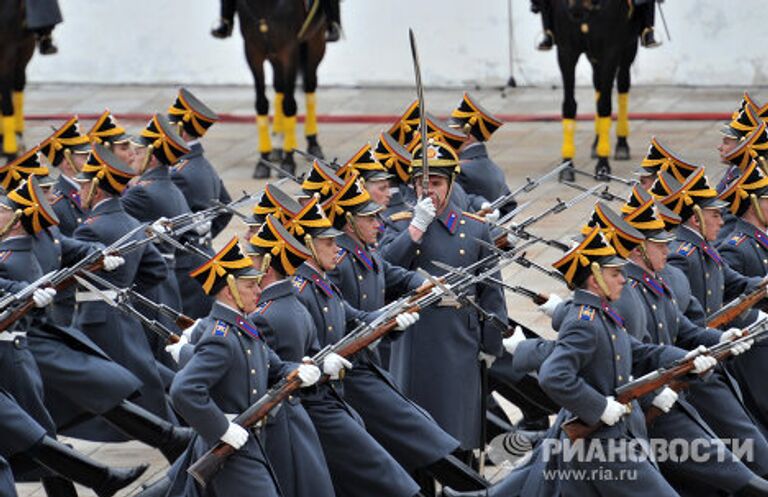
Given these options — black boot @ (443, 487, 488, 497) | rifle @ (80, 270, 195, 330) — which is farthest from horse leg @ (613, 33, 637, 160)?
black boot @ (443, 487, 488, 497)

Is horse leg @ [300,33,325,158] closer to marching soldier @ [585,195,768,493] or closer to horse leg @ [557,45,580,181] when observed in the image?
horse leg @ [557,45,580,181]

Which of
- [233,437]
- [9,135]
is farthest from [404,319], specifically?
[9,135]

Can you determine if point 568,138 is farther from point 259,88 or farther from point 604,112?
point 259,88

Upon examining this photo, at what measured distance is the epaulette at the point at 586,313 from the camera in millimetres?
11805

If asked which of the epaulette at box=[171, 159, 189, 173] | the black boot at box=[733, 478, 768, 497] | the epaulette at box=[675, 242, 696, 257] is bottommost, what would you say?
the black boot at box=[733, 478, 768, 497]

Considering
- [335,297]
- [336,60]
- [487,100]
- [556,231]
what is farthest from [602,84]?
[335,297]

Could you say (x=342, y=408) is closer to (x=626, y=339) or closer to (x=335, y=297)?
(x=335, y=297)

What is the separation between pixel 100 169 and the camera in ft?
48.7

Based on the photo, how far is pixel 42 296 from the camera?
518 inches

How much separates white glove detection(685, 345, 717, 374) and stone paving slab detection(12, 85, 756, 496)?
6.37 meters

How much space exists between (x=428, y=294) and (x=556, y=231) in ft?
23.7

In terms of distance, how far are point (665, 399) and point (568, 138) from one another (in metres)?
10.5

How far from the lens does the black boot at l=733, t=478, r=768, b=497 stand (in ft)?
40.2

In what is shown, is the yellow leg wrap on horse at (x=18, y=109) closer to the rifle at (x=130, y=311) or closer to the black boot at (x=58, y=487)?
the rifle at (x=130, y=311)
